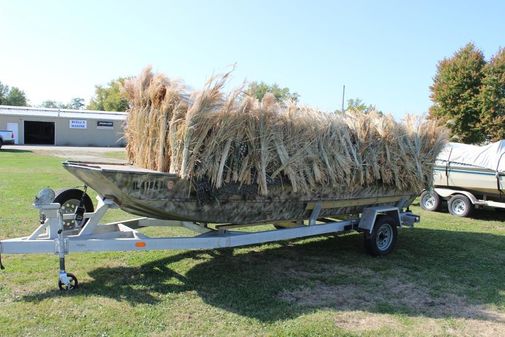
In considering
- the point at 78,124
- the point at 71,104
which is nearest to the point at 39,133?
the point at 78,124

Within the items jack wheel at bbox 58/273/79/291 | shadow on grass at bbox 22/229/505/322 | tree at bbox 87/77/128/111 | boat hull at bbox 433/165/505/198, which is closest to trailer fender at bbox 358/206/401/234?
shadow on grass at bbox 22/229/505/322

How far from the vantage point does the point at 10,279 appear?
579 cm

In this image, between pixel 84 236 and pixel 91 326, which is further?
pixel 84 236

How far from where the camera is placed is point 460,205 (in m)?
13.1

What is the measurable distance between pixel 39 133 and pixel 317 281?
1940 inches

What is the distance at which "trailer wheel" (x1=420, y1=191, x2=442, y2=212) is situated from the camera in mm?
13648

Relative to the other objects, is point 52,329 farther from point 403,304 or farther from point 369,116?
point 369,116

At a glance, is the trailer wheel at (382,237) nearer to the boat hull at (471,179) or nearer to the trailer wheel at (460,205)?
the boat hull at (471,179)

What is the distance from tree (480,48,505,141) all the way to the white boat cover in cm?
1373

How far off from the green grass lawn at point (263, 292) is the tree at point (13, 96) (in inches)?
3594

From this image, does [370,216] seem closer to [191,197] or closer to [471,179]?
[191,197]

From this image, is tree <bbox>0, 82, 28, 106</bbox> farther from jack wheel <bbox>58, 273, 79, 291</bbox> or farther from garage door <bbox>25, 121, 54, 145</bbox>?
jack wheel <bbox>58, 273, 79, 291</bbox>

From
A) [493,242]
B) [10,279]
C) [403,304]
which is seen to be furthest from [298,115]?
[493,242]

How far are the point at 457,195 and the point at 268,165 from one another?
869cm
